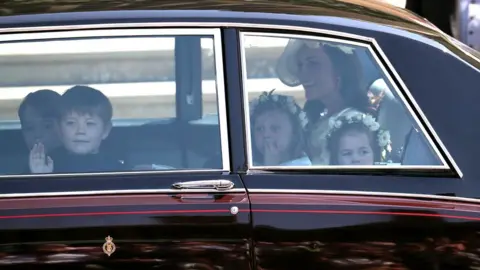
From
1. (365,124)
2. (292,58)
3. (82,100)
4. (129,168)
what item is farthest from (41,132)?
(365,124)

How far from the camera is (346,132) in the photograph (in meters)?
2.85

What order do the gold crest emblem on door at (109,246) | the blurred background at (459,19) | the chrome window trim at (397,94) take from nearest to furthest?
the gold crest emblem on door at (109,246)
the chrome window trim at (397,94)
the blurred background at (459,19)

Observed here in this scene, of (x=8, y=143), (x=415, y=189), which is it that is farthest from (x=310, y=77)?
(x=8, y=143)

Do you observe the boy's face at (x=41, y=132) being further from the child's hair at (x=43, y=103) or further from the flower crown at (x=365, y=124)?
the flower crown at (x=365, y=124)

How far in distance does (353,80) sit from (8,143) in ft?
4.19

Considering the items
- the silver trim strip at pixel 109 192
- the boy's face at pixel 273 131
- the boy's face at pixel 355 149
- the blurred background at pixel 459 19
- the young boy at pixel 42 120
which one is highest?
the blurred background at pixel 459 19

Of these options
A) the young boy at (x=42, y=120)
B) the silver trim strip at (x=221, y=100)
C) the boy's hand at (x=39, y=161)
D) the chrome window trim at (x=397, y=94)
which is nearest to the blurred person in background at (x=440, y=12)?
the chrome window trim at (x=397, y=94)

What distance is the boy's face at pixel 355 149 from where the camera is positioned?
2824 millimetres

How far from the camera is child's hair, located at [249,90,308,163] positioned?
A: 2.83 meters

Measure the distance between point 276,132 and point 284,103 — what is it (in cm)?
14

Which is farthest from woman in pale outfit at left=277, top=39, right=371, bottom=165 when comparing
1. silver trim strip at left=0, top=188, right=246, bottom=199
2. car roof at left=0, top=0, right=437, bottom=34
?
silver trim strip at left=0, top=188, right=246, bottom=199

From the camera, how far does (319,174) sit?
2.78m

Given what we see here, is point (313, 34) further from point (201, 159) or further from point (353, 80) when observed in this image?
point (201, 159)

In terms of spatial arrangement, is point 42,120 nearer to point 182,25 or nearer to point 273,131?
point 182,25
